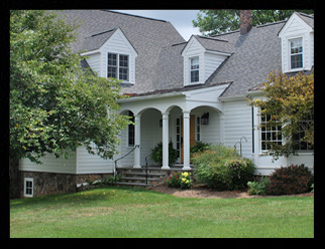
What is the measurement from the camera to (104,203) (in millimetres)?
13570

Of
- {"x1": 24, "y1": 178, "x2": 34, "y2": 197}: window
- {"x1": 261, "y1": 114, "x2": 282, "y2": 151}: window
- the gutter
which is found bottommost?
{"x1": 24, "y1": 178, "x2": 34, "y2": 197}: window

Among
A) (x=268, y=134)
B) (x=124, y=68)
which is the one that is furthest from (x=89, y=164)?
(x=268, y=134)

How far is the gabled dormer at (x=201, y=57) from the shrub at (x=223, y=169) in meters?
4.54

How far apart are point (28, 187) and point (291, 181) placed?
40.9 ft

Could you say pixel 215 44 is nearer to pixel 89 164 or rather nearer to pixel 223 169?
pixel 223 169

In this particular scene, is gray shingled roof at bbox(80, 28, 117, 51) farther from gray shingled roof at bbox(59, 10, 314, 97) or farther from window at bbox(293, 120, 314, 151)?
window at bbox(293, 120, 314, 151)

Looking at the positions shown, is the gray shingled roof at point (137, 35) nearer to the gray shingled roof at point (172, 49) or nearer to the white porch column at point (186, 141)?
the gray shingled roof at point (172, 49)

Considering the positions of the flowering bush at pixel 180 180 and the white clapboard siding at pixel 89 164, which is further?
the white clapboard siding at pixel 89 164

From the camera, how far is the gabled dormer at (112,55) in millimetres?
19578

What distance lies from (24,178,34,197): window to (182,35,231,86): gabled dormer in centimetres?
847

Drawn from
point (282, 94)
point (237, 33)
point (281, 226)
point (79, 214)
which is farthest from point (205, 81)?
point (281, 226)

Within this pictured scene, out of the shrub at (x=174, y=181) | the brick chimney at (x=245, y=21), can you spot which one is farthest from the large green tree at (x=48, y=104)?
the brick chimney at (x=245, y=21)

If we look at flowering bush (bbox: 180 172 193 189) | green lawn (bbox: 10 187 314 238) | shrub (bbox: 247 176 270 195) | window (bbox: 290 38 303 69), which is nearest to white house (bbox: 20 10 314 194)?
window (bbox: 290 38 303 69)

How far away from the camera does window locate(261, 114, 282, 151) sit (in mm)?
15047
